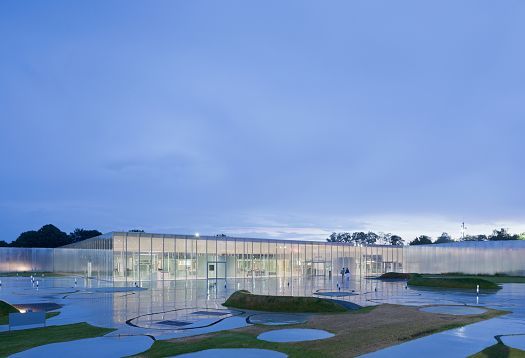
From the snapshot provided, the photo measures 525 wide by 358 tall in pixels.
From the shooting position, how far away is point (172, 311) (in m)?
24.7

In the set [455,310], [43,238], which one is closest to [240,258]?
[455,310]

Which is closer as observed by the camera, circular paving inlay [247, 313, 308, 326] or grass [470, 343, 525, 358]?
grass [470, 343, 525, 358]

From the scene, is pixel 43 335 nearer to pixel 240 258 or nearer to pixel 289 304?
pixel 289 304

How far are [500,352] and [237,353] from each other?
25.7 ft

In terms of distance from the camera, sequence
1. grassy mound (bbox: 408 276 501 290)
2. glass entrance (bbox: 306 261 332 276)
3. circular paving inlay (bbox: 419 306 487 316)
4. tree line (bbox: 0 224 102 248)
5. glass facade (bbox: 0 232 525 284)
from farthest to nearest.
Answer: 1. tree line (bbox: 0 224 102 248)
2. glass entrance (bbox: 306 261 332 276)
3. glass facade (bbox: 0 232 525 284)
4. grassy mound (bbox: 408 276 501 290)
5. circular paving inlay (bbox: 419 306 487 316)

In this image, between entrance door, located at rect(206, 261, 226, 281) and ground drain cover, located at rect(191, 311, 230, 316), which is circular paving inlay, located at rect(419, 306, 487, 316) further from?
entrance door, located at rect(206, 261, 226, 281)

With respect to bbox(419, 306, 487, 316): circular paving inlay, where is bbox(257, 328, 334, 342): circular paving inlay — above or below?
above

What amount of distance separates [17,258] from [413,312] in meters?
78.8

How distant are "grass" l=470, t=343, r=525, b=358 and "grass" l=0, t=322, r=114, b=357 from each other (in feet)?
42.7

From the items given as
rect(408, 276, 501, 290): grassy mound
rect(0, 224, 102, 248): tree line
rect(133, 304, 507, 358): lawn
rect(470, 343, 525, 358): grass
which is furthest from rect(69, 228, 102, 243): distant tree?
rect(470, 343, 525, 358): grass

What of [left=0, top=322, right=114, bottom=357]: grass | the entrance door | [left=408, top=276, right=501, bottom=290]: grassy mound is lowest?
the entrance door

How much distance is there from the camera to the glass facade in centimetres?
5856

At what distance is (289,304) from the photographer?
25.0 meters

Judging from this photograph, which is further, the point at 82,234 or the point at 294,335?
the point at 82,234
